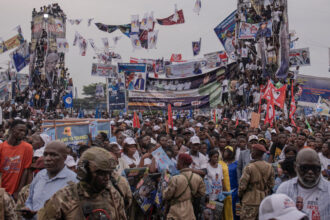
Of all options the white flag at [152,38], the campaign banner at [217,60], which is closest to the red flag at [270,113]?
the white flag at [152,38]

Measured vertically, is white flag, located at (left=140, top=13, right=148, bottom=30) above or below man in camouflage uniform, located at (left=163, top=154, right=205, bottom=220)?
above

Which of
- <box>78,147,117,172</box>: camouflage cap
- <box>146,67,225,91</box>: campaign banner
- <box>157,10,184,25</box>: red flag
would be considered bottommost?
<box>78,147,117,172</box>: camouflage cap

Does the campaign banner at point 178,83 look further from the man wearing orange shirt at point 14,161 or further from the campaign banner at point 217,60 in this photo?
the man wearing orange shirt at point 14,161

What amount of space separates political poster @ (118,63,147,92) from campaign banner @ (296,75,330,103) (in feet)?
94.8

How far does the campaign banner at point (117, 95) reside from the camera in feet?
54.6

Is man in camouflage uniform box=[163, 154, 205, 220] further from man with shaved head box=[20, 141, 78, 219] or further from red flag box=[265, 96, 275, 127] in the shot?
red flag box=[265, 96, 275, 127]

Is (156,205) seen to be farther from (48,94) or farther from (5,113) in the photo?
(48,94)

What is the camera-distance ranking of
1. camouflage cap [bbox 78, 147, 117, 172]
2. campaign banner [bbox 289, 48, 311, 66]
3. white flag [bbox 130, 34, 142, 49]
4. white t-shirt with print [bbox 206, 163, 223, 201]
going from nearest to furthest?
camouflage cap [bbox 78, 147, 117, 172], white t-shirt with print [bbox 206, 163, 223, 201], white flag [bbox 130, 34, 142, 49], campaign banner [bbox 289, 48, 311, 66]

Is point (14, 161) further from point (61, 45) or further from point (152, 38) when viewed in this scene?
point (61, 45)

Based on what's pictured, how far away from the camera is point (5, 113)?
1808 cm

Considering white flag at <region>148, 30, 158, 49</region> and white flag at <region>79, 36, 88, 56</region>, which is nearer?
white flag at <region>148, 30, 158, 49</region>

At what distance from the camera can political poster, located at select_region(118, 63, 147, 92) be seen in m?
17.0

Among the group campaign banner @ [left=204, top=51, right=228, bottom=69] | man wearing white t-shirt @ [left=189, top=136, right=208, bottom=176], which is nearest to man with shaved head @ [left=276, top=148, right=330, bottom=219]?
man wearing white t-shirt @ [left=189, top=136, right=208, bottom=176]

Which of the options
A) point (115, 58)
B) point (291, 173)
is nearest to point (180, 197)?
point (291, 173)
